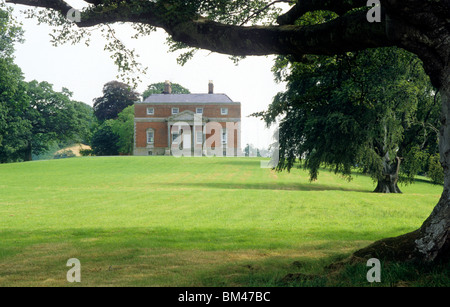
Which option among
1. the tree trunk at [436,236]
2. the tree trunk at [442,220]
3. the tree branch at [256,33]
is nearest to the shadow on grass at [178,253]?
the tree trunk at [436,236]

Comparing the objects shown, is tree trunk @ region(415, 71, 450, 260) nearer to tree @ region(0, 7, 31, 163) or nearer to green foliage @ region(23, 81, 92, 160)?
tree @ region(0, 7, 31, 163)

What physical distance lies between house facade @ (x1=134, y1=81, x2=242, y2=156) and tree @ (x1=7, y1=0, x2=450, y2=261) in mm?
61092

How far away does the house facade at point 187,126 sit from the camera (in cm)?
7100

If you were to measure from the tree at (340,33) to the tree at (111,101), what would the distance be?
79.4 metres

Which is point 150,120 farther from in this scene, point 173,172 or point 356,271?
point 356,271

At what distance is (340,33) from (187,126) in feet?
214

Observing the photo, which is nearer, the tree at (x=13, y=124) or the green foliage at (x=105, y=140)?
the tree at (x=13, y=124)

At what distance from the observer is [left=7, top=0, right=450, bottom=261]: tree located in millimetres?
5543

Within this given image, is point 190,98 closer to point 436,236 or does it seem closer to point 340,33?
point 340,33

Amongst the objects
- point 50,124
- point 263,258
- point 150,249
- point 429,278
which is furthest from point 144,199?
point 50,124

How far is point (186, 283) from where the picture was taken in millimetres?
5441

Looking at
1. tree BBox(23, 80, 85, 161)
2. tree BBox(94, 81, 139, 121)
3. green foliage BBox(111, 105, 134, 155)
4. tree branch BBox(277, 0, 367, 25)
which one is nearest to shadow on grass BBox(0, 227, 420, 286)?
tree branch BBox(277, 0, 367, 25)

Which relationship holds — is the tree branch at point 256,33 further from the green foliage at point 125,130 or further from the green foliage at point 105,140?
the green foliage at point 105,140

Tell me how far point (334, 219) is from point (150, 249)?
7118mm
